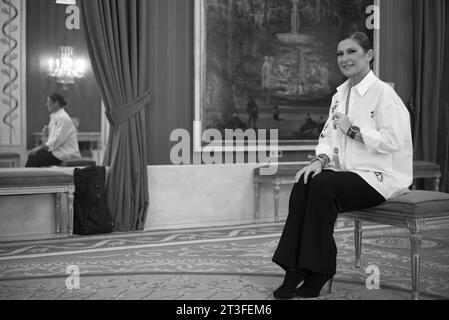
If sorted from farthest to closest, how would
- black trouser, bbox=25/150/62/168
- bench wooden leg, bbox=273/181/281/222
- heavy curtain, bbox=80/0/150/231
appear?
black trouser, bbox=25/150/62/168 → bench wooden leg, bbox=273/181/281/222 → heavy curtain, bbox=80/0/150/231

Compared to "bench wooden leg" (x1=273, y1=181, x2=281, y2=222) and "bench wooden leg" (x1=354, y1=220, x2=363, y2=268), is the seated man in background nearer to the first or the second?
"bench wooden leg" (x1=273, y1=181, x2=281, y2=222)

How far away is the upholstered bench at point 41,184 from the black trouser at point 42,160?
1.26 meters

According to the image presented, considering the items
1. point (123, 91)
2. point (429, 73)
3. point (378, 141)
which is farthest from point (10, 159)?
point (378, 141)

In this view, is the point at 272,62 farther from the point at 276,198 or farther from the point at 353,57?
the point at 353,57

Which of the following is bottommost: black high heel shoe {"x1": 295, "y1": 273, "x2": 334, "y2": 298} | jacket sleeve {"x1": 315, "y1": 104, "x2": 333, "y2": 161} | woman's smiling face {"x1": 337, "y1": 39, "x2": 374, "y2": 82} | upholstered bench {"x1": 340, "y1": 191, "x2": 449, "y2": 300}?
black high heel shoe {"x1": 295, "y1": 273, "x2": 334, "y2": 298}

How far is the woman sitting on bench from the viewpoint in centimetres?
337

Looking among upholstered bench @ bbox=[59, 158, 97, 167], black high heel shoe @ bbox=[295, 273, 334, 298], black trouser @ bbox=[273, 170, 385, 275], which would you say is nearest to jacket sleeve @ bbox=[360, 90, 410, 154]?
black trouser @ bbox=[273, 170, 385, 275]

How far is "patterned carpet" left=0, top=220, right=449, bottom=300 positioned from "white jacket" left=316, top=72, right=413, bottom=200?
69cm

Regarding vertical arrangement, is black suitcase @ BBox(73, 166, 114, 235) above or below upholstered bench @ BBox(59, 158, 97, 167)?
below

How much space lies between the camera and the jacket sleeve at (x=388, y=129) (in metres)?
3.54

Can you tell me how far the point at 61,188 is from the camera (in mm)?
5871

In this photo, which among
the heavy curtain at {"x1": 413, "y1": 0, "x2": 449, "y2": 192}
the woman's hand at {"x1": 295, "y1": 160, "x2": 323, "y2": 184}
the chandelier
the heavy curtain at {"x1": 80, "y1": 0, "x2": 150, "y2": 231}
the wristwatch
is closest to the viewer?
the woman's hand at {"x1": 295, "y1": 160, "x2": 323, "y2": 184}
